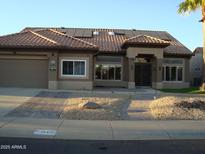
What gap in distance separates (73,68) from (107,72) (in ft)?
26.8

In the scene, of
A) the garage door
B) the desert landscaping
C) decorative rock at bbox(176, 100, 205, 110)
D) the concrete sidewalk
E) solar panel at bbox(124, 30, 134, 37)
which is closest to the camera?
the concrete sidewalk

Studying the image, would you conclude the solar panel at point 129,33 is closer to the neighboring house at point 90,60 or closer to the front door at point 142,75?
the neighboring house at point 90,60

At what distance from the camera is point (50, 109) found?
19.5m

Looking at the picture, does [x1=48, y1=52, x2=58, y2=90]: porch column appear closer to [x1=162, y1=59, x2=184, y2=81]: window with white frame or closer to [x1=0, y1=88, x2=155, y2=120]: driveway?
[x1=0, y1=88, x2=155, y2=120]: driveway

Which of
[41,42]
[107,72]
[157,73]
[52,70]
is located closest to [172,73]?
[157,73]

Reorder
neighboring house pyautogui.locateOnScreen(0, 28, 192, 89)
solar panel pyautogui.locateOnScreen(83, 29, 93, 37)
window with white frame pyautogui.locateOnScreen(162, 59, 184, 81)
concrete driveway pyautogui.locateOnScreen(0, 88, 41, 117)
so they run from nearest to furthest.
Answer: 1. concrete driveway pyautogui.locateOnScreen(0, 88, 41, 117)
2. neighboring house pyautogui.locateOnScreen(0, 28, 192, 89)
3. window with white frame pyautogui.locateOnScreen(162, 59, 184, 81)
4. solar panel pyautogui.locateOnScreen(83, 29, 93, 37)

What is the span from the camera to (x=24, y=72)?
30547 millimetres

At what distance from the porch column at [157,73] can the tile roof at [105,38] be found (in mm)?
1899

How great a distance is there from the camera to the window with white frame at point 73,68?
30.7 meters

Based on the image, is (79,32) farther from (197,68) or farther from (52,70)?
(197,68)

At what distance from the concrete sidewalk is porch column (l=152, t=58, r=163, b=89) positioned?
65.0 ft

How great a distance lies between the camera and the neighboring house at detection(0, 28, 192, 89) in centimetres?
3028

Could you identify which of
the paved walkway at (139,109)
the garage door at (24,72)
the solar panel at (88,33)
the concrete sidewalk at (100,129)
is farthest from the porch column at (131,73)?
the concrete sidewalk at (100,129)

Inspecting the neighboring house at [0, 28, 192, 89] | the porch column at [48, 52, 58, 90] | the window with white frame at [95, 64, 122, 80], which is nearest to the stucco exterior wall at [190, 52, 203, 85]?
the neighboring house at [0, 28, 192, 89]
